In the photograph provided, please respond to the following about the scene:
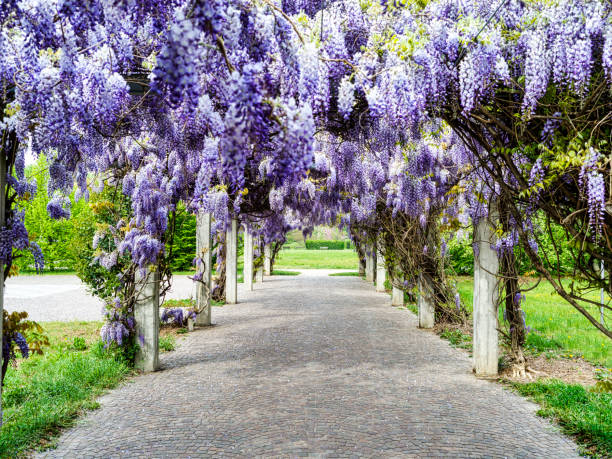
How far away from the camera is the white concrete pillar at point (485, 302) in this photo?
5.92m

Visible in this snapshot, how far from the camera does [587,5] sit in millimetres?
3652

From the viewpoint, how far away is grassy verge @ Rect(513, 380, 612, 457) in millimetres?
4016

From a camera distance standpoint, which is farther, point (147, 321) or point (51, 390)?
point (147, 321)

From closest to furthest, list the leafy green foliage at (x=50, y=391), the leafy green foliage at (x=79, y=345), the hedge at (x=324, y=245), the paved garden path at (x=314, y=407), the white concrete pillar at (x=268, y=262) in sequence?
1. the paved garden path at (x=314, y=407)
2. the leafy green foliage at (x=50, y=391)
3. the leafy green foliage at (x=79, y=345)
4. the white concrete pillar at (x=268, y=262)
5. the hedge at (x=324, y=245)

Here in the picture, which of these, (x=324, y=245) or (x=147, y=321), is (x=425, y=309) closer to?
(x=147, y=321)

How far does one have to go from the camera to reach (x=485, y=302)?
599 centimetres

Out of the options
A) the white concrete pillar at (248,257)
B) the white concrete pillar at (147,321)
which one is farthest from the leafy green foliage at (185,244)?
the white concrete pillar at (147,321)

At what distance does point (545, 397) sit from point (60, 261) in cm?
2630

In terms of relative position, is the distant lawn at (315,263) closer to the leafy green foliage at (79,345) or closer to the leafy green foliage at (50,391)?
the leafy green foliage at (79,345)

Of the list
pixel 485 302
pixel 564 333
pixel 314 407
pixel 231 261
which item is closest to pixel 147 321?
pixel 314 407

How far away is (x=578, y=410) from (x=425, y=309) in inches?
199

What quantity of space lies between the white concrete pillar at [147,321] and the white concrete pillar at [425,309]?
5.12m

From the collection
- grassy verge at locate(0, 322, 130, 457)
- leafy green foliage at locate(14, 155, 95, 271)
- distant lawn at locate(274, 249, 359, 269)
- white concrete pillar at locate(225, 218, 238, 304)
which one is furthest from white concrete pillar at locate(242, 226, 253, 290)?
distant lawn at locate(274, 249, 359, 269)

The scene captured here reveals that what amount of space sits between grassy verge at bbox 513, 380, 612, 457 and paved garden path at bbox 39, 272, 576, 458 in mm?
161
